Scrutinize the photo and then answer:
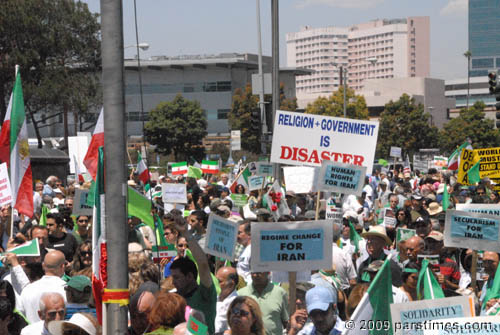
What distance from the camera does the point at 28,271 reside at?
25.5 ft

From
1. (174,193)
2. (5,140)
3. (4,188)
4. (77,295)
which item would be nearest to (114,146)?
(77,295)

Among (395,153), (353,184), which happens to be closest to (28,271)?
(353,184)

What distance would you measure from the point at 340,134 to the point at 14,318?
4.97 m

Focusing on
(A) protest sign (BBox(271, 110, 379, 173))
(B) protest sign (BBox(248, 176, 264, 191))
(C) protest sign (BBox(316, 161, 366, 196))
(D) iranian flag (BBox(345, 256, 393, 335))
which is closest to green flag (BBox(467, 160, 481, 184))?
(B) protest sign (BBox(248, 176, 264, 191))

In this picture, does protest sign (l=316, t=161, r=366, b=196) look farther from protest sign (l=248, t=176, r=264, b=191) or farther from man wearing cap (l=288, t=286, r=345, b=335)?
protest sign (l=248, t=176, r=264, b=191)

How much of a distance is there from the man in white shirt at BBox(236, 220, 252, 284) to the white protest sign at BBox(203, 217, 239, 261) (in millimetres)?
650

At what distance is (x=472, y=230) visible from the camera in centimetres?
769

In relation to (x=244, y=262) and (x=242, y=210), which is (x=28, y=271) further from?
(x=242, y=210)

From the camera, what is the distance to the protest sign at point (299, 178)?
1836 centimetres

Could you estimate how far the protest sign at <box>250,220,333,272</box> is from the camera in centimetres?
651

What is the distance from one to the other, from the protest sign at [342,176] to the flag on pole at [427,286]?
2.63 meters

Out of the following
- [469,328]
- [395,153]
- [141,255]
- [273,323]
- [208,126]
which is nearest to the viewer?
[469,328]

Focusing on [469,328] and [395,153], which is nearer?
[469,328]

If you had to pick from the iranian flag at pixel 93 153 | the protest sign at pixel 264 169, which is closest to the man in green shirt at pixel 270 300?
the iranian flag at pixel 93 153
